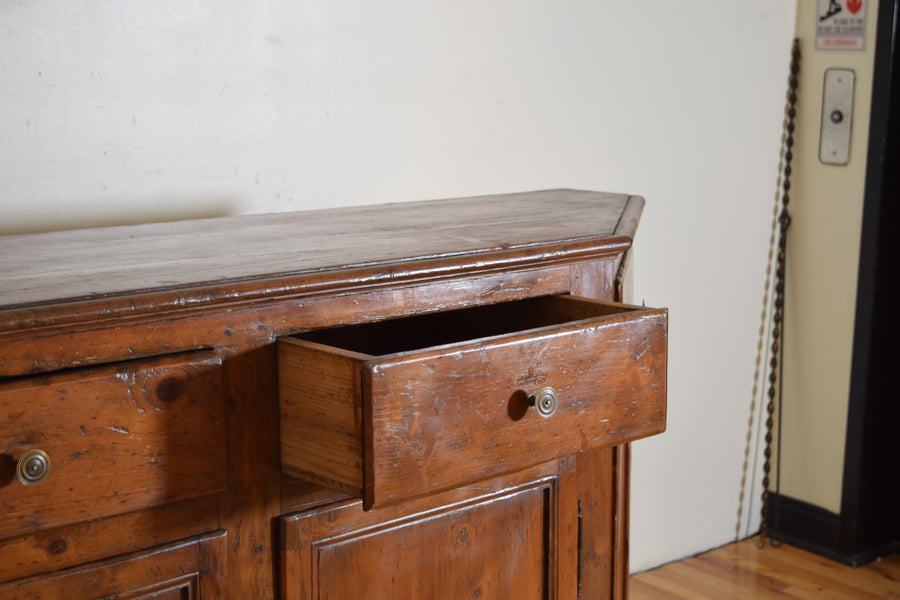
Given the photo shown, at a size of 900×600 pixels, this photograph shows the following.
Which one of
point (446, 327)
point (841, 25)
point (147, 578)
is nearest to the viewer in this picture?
point (147, 578)

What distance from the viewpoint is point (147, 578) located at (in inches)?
40.1

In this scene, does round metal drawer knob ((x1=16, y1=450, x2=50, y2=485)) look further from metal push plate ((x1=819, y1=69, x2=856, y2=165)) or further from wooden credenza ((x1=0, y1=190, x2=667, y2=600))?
metal push plate ((x1=819, y1=69, x2=856, y2=165))

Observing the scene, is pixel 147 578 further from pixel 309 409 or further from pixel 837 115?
pixel 837 115

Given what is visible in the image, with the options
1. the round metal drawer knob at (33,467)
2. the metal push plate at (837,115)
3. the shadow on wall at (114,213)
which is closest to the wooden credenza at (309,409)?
the round metal drawer knob at (33,467)

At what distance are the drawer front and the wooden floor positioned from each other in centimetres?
160

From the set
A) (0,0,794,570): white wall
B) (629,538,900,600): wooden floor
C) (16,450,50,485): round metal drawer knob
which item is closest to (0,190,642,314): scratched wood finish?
(16,450,50,485): round metal drawer knob

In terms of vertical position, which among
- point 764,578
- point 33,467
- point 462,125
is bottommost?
point 764,578

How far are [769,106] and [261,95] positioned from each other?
136 centimetres

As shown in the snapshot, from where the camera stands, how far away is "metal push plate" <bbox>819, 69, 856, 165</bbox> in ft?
8.10

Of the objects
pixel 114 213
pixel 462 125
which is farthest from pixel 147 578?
pixel 462 125

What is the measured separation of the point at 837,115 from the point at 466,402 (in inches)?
70.7

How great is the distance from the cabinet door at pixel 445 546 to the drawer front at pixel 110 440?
14cm

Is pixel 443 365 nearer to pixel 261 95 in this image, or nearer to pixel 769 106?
pixel 261 95

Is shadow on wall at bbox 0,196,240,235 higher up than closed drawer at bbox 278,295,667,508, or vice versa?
shadow on wall at bbox 0,196,240,235
